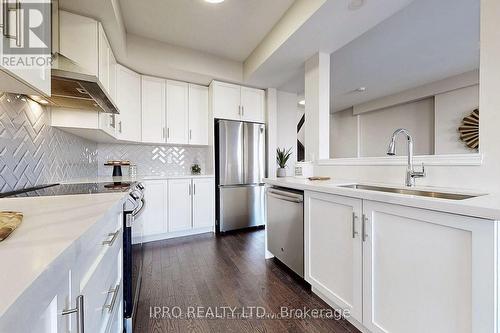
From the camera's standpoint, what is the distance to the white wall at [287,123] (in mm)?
3746

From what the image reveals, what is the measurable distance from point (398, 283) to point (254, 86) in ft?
9.95

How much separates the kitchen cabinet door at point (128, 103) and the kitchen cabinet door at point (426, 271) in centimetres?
276

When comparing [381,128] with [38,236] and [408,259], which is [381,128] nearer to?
[408,259]

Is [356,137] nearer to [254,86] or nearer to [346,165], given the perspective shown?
[254,86]

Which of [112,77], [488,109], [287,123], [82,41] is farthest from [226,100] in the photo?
[488,109]

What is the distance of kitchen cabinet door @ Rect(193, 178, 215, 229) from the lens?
309 centimetres

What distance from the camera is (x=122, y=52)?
2.39 metres

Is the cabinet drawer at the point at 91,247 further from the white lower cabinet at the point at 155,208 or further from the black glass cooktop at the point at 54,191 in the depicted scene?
the white lower cabinet at the point at 155,208

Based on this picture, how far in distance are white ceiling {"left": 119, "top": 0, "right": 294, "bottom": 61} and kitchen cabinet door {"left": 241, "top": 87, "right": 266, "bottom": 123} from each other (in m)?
0.69

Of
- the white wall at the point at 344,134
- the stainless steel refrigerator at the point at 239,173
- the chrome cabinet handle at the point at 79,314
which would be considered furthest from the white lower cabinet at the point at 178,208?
the white wall at the point at 344,134

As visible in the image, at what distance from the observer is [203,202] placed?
3145 mm

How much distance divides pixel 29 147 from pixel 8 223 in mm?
1086

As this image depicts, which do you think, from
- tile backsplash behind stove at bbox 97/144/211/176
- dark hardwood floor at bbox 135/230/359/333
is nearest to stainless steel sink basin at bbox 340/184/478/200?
dark hardwood floor at bbox 135/230/359/333

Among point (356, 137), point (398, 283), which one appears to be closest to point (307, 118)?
point (398, 283)
